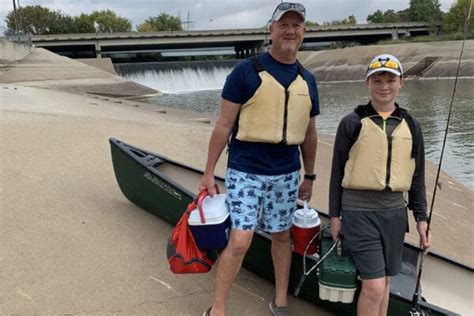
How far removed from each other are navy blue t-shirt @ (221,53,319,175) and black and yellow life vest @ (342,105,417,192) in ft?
1.44

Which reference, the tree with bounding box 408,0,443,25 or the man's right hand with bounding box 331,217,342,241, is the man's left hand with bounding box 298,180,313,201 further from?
the tree with bounding box 408,0,443,25

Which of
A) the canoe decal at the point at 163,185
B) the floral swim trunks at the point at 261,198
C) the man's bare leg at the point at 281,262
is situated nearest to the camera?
the floral swim trunks at the point at 261,198

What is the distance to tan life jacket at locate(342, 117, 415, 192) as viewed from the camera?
2.42m

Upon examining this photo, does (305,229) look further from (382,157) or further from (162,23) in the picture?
(162,23)

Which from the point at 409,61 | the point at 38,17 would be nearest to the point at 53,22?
the point at 38,17

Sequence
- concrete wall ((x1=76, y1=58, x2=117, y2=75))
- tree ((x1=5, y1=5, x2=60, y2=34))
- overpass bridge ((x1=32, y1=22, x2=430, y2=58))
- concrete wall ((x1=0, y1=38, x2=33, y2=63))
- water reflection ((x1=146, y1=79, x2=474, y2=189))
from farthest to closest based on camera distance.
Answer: tree ((x1=5, y1=5, x2=60, y2=34))
overpass bridge ((x1=32, y1=22, x2=430, y2=58))
concrete wall ((x1=76, y1=58, x2=117, y2=75))
concrete wall ((x1=0, y1=38, x2=33, y2=63))
water reflection ((x1=146, y1=79, x2=474, y2=189))

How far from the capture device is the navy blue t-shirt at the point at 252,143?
254 centimetres

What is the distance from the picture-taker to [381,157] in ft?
7.99

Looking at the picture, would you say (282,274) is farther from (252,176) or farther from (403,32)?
(403,32)

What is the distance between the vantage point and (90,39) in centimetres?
4762

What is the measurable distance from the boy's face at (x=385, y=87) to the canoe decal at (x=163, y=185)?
1961 millimetres

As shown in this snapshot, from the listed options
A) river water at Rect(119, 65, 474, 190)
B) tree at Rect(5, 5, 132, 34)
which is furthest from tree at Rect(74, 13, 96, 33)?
river water at Rect(119, 65, 474, 190)

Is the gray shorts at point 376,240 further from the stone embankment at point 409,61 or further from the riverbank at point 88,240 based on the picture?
the stone embankment at point 409,61

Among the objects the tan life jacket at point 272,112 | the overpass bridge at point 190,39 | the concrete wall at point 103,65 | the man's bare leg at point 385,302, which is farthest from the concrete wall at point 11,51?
the man's bare leg at point 385,302
